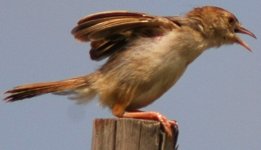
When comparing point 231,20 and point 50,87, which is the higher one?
point 231,20

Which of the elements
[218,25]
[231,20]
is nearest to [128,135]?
[218,25]

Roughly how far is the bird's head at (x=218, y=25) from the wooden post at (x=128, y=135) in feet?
8.98

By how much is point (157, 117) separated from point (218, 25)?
219 centimetres

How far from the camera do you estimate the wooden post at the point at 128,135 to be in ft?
15.6

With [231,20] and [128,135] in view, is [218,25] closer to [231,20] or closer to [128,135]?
[231,20]

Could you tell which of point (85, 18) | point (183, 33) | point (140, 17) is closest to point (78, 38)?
point (85, 18)

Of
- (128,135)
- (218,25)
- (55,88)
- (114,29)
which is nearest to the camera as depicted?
(128,135)

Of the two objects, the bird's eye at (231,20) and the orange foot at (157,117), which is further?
the bird's eye at (231,20)

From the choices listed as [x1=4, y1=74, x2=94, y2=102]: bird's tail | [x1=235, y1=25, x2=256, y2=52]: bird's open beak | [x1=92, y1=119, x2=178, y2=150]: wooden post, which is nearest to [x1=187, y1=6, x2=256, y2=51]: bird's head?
[x1=235, y1=25, x2=256, y2=52]: bird's open beak

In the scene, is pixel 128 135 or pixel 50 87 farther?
pixel 50 87

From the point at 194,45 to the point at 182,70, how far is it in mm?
342

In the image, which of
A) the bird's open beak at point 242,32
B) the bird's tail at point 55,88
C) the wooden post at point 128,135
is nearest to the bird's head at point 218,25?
the bird's open beak at point 242,32

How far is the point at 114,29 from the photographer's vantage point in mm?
6797

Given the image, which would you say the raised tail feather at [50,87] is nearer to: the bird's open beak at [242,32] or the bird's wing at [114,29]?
the bird's wing at [114,29]
